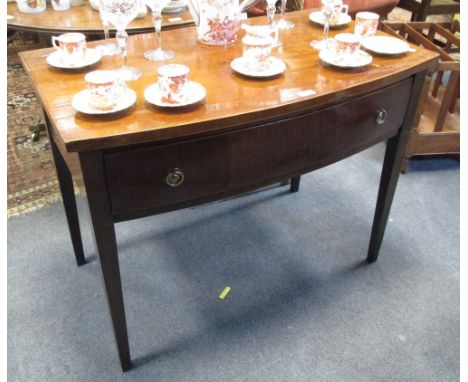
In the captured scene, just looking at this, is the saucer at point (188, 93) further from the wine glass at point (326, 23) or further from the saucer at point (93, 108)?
the wine glass at point (326, 23)

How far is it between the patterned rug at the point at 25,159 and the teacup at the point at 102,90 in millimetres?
747

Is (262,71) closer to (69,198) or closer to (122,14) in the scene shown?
(122,14)

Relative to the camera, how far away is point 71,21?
1.59 metres

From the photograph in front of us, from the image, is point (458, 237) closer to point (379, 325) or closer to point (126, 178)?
point (379, 325)

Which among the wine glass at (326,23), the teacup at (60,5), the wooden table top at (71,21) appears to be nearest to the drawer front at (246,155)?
the wine glass at (326,23)

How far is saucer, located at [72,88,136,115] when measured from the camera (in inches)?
33.6

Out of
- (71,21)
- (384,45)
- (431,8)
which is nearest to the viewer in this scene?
(384,45)

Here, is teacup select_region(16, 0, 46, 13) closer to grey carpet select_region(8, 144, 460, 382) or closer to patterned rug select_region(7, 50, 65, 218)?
patterned rug select_region(7, 50, 65, 218)

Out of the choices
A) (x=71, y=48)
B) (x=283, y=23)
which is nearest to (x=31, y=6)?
(x=71, y=48)

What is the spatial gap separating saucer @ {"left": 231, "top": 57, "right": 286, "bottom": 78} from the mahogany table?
15 mm

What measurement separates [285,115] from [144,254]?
77 centimetres

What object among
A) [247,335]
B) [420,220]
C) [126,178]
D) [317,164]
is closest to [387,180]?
[317,164]

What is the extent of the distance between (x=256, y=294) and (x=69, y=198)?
62 cm

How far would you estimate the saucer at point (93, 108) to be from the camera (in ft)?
2.80
